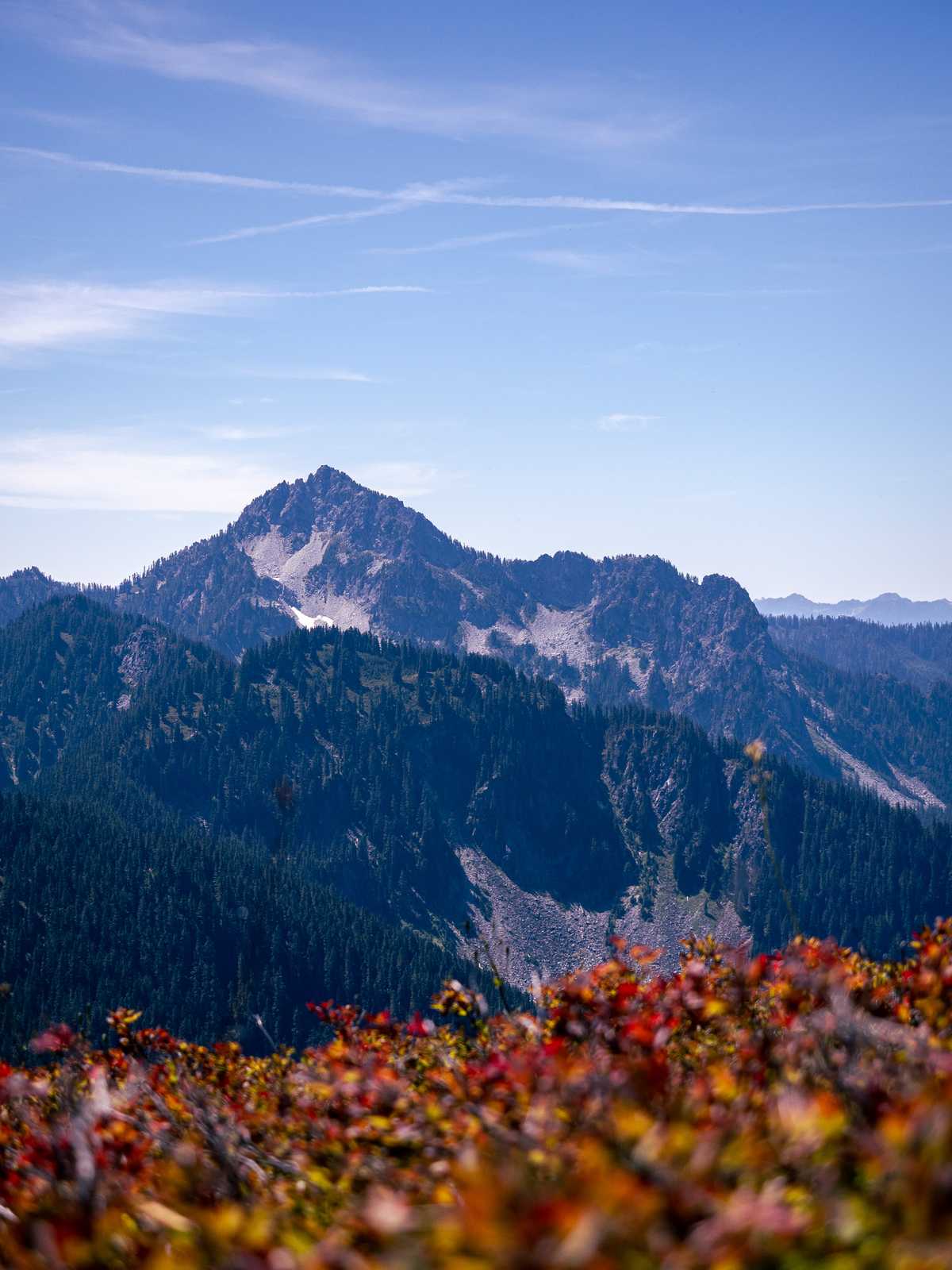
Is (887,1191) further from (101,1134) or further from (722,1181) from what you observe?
(101,1134)

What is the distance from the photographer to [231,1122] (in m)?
17.4

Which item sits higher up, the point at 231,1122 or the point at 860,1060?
the point at 860,1060

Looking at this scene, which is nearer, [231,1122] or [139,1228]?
[139,1228]

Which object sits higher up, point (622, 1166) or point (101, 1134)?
point (622, 1166)

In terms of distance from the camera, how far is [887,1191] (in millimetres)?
9164

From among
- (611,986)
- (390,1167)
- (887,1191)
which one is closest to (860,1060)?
(887,1191)

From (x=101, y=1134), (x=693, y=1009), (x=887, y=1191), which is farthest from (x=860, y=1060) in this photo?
(x=101, y=1134)

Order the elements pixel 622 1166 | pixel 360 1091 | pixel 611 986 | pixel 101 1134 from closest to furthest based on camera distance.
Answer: pixel 622 1166
pixel 360 1091
pixel 101 1134
pixel 611 986

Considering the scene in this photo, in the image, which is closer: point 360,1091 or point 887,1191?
point 887,1191

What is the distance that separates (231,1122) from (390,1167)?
5010 mm

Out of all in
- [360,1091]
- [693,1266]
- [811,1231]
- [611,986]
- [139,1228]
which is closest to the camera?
[693,1266]

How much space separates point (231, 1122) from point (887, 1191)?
1155 centimetres

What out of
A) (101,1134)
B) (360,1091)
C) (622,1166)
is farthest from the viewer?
(101,1134)

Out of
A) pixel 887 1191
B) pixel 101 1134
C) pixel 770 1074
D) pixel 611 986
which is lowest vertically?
pixel 101 1134
